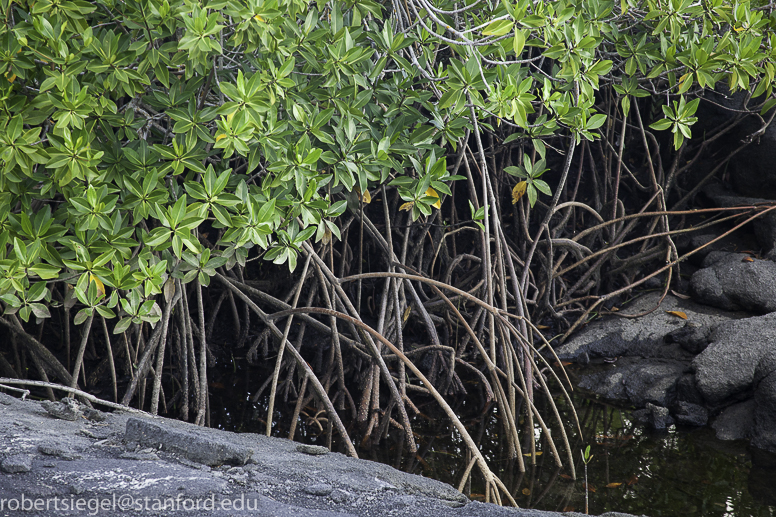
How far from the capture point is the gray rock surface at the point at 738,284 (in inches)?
145

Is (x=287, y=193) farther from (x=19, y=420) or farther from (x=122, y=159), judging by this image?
(x=19, y=420)

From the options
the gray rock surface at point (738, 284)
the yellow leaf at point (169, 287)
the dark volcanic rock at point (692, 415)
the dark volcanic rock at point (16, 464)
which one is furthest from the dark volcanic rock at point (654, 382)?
the dark volcanic rock at point (16, 464)

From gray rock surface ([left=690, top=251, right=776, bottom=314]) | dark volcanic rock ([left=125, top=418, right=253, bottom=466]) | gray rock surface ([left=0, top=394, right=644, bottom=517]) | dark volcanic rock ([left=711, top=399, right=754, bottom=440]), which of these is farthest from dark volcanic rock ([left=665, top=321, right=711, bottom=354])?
dark volcanic rock ([left=125, top=418, right=253, bottom=466])

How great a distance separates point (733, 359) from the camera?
3.11 metres

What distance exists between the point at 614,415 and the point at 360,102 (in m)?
2.18

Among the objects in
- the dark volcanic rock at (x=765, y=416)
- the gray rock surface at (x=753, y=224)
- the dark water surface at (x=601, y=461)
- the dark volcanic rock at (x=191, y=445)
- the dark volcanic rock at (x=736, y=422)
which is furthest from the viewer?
the gray rock surface at (x=753, y=224)

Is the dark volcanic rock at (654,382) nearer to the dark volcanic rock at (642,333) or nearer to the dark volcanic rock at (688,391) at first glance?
the dark volcanic rock at (688,391)

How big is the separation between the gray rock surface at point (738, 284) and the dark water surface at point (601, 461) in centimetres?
115

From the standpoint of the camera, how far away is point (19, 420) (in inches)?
71.2

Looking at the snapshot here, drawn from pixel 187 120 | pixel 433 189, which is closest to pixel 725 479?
pixel 433 189

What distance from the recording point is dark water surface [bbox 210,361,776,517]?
242 centimetres

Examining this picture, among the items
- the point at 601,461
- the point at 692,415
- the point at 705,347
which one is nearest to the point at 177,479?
the point at 601,461

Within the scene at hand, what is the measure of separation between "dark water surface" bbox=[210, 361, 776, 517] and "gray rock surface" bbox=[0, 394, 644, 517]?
0.79 meters

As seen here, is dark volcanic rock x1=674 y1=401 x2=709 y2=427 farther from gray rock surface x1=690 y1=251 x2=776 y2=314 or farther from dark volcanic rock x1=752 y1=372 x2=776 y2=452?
gray rock surface x1=690 y1=251 x2=776 y2=314
